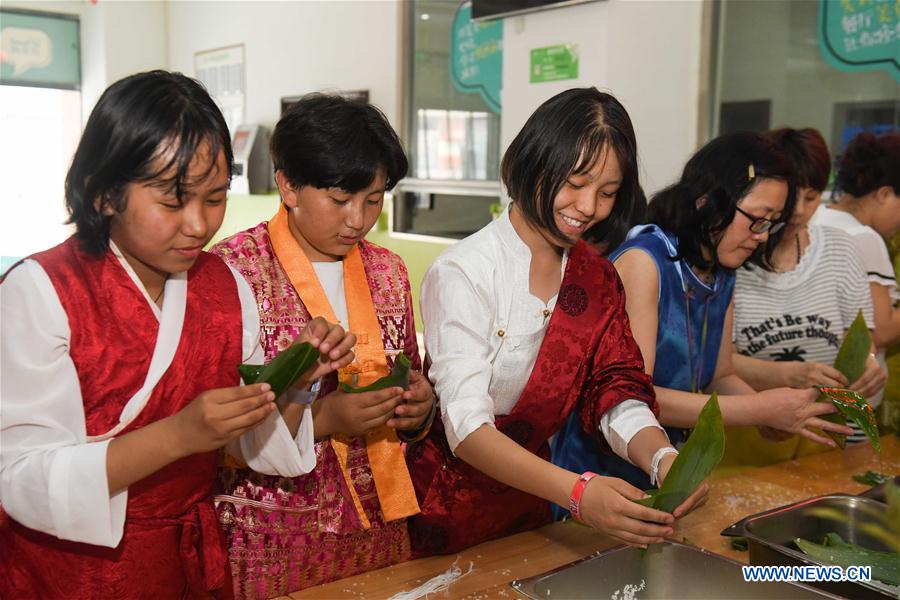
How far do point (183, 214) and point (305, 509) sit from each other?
575 millimetres

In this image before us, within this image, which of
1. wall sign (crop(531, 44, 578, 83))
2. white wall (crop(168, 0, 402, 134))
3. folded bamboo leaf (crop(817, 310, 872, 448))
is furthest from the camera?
white wall (crop(168, 0, 402, 134))

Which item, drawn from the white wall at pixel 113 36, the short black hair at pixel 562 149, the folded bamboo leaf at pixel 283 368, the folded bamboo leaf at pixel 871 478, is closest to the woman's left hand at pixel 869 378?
the folded bamboo leaf at pixel 871 478

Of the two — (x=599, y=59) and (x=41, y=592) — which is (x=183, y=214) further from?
(x=599, y=59)

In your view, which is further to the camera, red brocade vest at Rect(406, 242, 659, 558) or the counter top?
red brocade vest at Rect(406, 242, 659, 558)

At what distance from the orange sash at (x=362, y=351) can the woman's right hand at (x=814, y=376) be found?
3.30 feet

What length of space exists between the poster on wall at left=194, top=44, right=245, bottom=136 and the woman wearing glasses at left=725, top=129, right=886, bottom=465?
4.89m

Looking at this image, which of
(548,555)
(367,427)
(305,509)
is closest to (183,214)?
(367,427)

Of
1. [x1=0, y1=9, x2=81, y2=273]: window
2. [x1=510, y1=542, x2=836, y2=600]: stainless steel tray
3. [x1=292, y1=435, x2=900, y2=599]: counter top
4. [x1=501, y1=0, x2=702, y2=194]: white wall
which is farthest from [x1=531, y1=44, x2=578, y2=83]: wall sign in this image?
[x1=0, y1=9, x2=81, y2=273]: window

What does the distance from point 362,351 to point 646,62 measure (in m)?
2.35

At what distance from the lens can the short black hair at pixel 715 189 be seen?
5.74 feet

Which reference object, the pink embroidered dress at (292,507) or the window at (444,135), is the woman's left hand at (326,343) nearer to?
the pink embroidered dress at (292,507)

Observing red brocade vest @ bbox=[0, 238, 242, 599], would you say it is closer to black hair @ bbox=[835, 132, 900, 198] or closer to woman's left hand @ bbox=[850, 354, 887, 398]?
woman's left hand @ bbox=[850, 354, 887, 398]

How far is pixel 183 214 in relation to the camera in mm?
1065

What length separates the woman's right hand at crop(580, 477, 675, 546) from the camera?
1.22 metres
